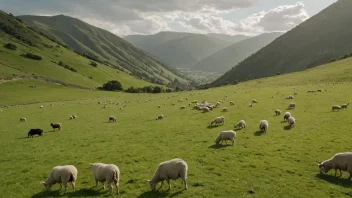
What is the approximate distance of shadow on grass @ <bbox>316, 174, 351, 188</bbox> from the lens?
17.1 m

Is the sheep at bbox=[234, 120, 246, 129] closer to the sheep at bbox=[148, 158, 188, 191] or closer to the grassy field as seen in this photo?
the grassy field

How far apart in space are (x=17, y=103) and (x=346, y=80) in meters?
93.2

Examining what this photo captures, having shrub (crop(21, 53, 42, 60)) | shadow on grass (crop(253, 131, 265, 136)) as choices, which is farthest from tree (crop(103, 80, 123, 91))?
shadow on grass (crop(253, 131, 265, 136))

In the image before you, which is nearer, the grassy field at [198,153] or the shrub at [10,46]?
the grassy field at [198,153]

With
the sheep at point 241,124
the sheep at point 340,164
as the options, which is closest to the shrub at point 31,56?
the sheep at point 241,124

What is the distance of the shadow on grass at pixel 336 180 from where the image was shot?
673 inches

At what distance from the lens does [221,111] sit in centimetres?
4712

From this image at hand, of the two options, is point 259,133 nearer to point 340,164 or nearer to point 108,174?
point 340,164

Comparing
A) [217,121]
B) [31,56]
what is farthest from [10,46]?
[217,121]

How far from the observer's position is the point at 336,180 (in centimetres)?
1786

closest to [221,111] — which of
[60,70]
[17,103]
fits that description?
[17,103]

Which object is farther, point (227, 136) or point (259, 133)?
point (259, 133)

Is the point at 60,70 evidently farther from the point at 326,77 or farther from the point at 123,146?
the point at 123,146

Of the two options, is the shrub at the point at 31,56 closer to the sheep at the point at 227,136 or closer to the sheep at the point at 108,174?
the sheep at the point at 227,136
